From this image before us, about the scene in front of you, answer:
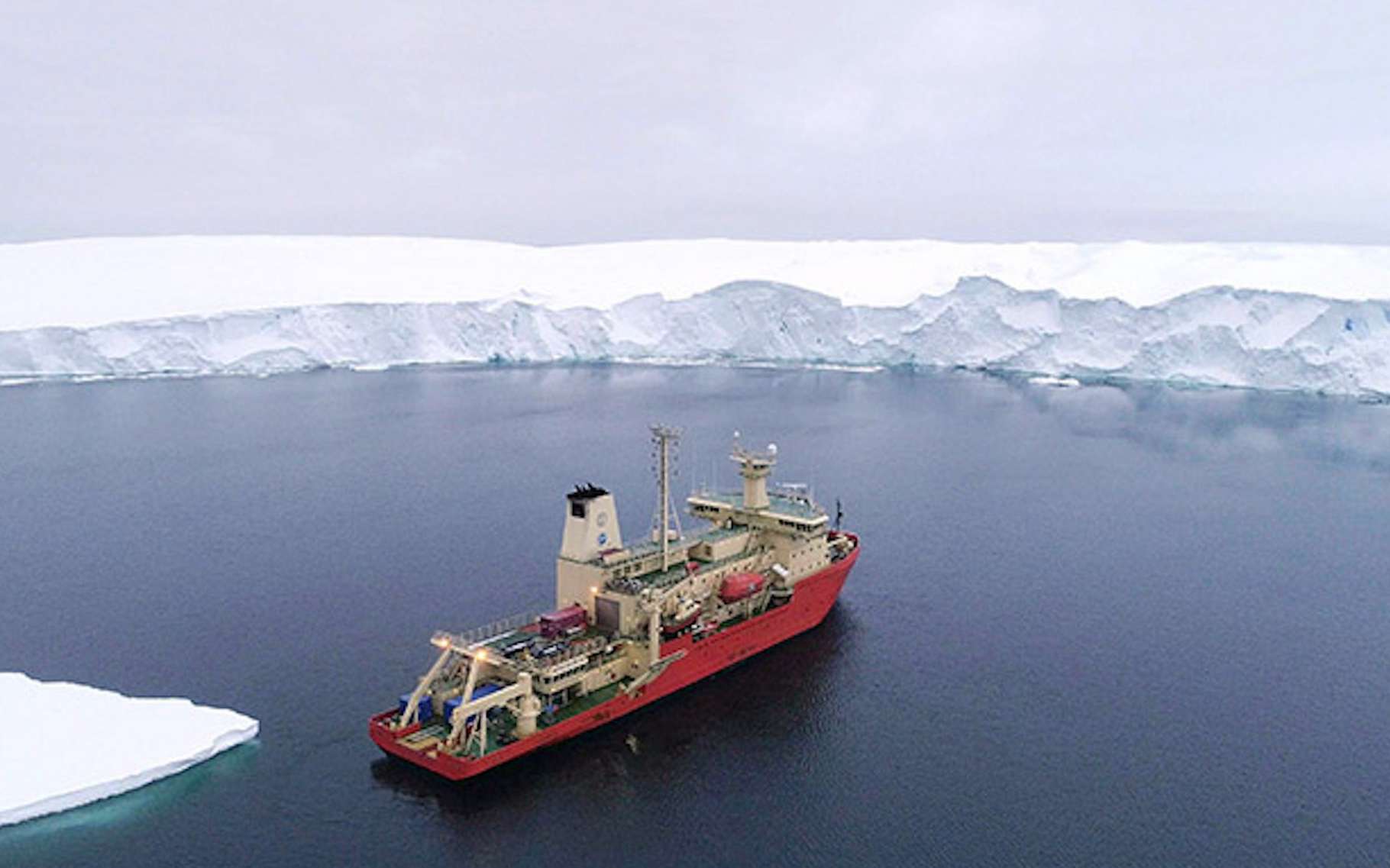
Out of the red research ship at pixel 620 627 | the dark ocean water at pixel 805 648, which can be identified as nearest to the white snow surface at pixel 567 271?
the dark ocean water at pixel 805 648

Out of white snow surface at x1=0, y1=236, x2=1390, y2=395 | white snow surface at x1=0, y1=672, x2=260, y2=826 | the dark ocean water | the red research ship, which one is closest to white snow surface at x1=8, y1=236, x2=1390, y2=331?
white snow surface at x1=0, y1=236, x2=1390, y2=395

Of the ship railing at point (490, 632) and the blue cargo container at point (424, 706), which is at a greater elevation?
the ship railing at point (490, 632)

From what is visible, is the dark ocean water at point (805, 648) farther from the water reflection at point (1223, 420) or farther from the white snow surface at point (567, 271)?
the white snow surface at point (567, 271)

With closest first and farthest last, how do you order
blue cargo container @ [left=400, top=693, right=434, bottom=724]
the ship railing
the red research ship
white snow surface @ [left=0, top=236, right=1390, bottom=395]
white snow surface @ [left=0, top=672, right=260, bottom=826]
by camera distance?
white snow surface @ [left=0, top=672, right=260, bottom=826], the red research ship, blue cargo container @ [left=400, top=693, right=434, bottom=724], the ship railing, white snow surface @ [left=0, top=236, right=1390, bottom=395]

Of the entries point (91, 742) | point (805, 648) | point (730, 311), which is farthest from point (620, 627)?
point (730, 311)

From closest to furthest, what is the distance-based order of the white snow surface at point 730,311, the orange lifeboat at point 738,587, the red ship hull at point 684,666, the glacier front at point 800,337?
1. the red ship hull at point 684,666
2. the orange lifeboat at point 738,587
3. the glacier front at point 800,337
4. the white snow surface at point 730,311

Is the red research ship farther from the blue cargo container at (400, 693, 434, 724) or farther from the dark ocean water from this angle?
the dark ocean water
